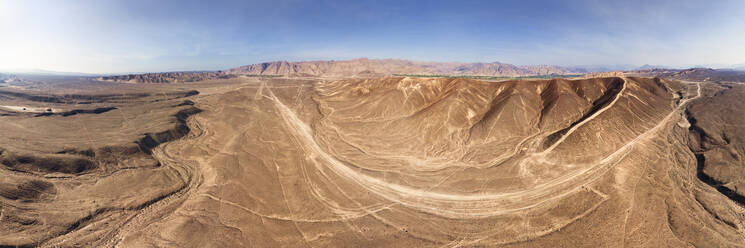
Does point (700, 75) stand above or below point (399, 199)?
above

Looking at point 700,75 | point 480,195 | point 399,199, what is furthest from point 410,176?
point 700,75

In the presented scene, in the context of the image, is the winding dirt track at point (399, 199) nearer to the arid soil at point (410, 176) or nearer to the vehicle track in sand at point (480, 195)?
the vehicle track in sand at point (480, 195)

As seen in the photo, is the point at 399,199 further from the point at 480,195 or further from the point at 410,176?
the point at 480,195

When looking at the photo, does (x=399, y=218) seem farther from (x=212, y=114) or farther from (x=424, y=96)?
A: (x=212, y=114)

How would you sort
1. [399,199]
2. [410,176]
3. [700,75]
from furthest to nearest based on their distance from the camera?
[700,75] < [410,176] < [399,199]

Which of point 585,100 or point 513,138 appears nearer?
point 513,138

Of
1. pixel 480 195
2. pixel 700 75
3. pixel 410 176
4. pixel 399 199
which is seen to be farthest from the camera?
pixel 700 75

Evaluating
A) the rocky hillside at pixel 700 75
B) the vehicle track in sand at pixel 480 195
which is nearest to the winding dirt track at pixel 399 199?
the vehicle track in sand at pixel 480 195

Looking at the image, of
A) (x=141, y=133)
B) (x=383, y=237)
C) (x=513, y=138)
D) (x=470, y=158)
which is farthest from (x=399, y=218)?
(x=141, y=133)

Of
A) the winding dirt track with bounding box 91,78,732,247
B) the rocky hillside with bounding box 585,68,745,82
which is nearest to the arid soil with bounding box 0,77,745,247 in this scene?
the winding dirt track with bounding box 91,78,732,247
